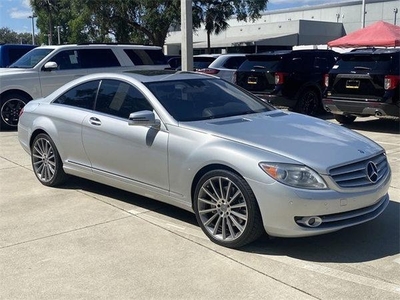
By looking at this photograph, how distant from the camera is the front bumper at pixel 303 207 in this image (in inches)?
157

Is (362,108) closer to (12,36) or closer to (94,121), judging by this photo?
(94,121)

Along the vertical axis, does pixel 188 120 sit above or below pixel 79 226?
above

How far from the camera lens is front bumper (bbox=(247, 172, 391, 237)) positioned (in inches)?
157

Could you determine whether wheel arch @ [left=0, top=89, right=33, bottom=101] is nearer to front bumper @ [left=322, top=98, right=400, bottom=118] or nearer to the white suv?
the white suv

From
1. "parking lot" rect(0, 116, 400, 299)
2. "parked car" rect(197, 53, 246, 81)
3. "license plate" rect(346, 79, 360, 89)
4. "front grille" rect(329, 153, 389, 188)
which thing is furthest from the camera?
"parked car" rect(197, 53, 246, 81)

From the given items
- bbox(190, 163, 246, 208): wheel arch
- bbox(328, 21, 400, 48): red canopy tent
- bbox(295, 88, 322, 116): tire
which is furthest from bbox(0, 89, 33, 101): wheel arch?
bbox(328, 21, 400, 48): red canopy tent

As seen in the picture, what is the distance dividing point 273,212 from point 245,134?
2.74 feet

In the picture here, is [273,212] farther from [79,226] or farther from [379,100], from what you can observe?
[379,100]

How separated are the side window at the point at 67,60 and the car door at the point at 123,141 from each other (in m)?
6.70

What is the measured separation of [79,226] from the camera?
503cm

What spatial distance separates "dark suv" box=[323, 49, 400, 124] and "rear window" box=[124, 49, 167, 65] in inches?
182

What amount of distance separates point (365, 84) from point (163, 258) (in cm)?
755

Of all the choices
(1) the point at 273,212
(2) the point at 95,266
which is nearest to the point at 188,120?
(1) the point at 273,212

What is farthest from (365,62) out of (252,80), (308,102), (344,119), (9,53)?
(9,53)
